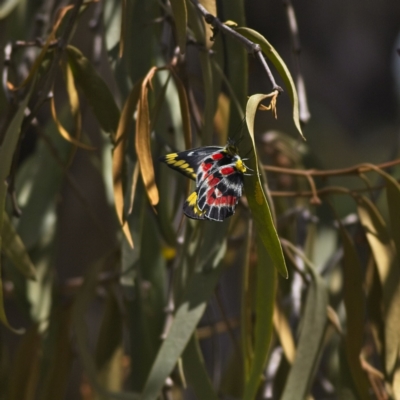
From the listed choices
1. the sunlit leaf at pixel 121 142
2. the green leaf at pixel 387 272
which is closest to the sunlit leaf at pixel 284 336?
the green leaf at pixel 387 272

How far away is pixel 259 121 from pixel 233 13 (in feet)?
4.50

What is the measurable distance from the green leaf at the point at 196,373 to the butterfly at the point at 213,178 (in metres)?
0.30

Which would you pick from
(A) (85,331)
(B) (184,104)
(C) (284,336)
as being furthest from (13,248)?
(C) (284,336)

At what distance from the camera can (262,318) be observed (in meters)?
0.81

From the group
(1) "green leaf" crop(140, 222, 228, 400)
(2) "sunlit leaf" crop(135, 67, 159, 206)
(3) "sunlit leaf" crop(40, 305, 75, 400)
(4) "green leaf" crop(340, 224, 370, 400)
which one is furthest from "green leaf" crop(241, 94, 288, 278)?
(3) "sunlit leaf" crop(40, 305, 75, 400)

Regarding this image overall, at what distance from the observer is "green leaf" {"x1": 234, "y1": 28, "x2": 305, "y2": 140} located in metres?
0.58

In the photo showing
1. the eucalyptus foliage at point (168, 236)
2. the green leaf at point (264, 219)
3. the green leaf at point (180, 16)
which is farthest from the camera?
the eucalyptus foliage at point (168, 236)

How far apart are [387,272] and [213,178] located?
390mm

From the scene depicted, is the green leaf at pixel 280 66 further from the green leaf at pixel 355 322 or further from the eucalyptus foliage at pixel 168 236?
the green leaf at pixel 355 322

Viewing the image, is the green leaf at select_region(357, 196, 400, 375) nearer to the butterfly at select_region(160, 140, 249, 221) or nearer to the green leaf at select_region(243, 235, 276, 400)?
the green leaf at select_region(243, 235, 276, 400)

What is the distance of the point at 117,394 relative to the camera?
869mm

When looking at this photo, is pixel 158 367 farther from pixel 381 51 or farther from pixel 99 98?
pixel 381 51

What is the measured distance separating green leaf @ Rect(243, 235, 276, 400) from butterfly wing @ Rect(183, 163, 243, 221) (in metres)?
0.21

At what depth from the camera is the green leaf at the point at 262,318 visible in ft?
2.60
